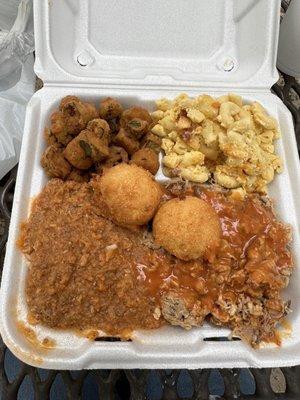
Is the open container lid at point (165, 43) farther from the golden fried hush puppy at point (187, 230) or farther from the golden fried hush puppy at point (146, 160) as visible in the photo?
the golden fried hush puppy at point (187, 230)

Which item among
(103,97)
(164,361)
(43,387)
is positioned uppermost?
(103,97)

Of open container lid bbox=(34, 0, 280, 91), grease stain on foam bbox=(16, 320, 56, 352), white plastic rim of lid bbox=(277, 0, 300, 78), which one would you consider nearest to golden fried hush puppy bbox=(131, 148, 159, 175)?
open container lid bbox=(34, 0, 280, 91)

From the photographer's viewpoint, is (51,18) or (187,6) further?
(187,6)

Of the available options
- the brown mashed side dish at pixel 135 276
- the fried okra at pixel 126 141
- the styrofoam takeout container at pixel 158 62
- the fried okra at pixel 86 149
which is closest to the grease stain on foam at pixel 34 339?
the brown mashed side dish at pixel 135 276

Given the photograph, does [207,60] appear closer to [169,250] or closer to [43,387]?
[169,250]

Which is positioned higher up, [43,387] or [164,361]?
[164,361]

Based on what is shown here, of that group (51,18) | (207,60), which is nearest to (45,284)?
(51,18)

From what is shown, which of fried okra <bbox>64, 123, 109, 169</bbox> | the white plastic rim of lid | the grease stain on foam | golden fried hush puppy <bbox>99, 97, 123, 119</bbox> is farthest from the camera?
the white plastic rim of lid

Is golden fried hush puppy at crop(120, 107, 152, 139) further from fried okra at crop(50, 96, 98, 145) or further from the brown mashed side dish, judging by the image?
the brown mashed side dish
